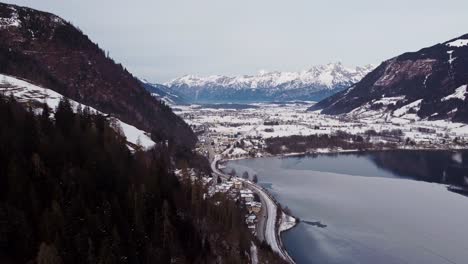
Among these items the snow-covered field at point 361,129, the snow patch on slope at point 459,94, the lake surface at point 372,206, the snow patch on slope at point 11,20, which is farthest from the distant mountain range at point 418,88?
the snow patch on slope at point 11,20

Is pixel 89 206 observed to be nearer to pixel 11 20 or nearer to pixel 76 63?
pixel 76 63

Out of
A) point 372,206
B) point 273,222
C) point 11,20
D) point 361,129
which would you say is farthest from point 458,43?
point 273,222

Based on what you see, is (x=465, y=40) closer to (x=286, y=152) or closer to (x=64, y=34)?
(x=286, y=152)

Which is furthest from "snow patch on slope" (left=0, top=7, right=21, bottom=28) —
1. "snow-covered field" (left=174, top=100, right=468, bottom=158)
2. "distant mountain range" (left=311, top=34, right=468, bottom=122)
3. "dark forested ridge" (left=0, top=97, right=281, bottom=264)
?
"distant mountain range" (left=311, top=34, right=468, bottom=122)

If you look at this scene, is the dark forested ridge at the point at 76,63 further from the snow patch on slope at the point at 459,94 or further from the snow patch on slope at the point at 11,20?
the snow patch on slope at the point at 459,94

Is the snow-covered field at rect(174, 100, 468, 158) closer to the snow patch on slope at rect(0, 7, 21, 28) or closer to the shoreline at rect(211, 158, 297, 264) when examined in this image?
the shoreline at rect(211, 158, 297, 264)

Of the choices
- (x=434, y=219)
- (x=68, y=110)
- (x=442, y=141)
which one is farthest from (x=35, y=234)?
(x=442, y=141)
